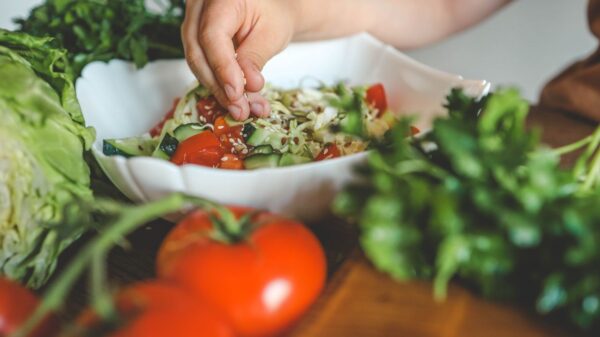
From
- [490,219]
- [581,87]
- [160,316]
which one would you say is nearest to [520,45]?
[581,87]

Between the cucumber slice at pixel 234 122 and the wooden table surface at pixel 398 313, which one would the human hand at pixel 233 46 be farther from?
the wooden table surface at pixel 398 313

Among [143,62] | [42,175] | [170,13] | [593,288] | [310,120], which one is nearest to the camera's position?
[593,288]

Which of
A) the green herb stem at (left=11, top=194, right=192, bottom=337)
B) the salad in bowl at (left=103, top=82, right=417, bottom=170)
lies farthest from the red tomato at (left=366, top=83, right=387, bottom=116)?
the green herb stem at (left=11, top=194, right=192, bottom=337)

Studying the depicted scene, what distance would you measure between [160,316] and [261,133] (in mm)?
501

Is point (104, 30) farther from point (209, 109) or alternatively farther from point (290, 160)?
point (290, 160)

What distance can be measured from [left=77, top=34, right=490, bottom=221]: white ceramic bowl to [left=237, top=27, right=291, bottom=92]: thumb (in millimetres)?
155

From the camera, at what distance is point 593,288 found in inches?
19.8

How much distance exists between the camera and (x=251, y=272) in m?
0.53

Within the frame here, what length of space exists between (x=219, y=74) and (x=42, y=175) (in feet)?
1.02

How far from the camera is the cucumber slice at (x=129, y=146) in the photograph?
3.02 feet

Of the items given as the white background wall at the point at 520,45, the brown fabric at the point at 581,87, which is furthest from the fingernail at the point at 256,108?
the white background wall at the point at 520,45

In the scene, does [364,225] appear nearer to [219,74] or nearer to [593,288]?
[593,288]

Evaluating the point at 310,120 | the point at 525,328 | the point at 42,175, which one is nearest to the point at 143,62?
the point at 310,120

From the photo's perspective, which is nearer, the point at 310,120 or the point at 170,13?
the point at 310,120
